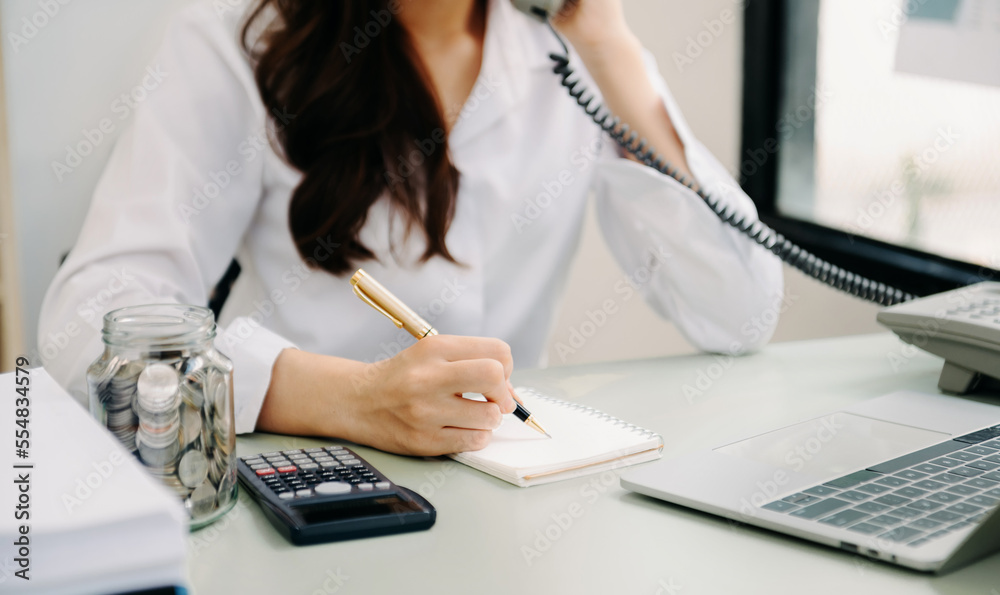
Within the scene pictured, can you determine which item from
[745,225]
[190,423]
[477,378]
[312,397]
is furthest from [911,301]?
[190,423]

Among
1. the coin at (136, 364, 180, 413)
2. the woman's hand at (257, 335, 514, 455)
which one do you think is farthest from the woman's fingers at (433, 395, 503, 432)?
the coin at (136, 364, 180, 413)

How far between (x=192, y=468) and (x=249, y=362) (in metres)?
0.25

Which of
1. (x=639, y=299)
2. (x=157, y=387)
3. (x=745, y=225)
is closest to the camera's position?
(x=157, y=387)

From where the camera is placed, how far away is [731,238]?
1.10 meters

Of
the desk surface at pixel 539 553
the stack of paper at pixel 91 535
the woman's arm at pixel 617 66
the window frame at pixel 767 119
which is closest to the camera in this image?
the stack of paper at pixel 91 535

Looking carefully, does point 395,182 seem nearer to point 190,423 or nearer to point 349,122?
point 349,122

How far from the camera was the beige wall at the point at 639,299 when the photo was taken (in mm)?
1658

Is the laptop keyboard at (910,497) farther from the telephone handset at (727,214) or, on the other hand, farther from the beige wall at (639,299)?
the beige wall at (639,299)

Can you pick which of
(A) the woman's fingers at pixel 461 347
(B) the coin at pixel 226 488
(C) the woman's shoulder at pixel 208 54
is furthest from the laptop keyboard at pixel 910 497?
(C) the woman's shoulder at pixel 208 54

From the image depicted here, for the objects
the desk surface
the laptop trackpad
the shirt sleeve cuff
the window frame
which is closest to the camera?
the desk surface

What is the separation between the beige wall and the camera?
166cm

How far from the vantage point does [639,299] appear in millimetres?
1915

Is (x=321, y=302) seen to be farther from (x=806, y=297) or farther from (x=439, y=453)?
(x=806, y=297)

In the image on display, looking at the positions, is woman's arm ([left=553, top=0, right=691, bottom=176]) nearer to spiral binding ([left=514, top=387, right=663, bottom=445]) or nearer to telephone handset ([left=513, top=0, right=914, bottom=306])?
telephone handset ([left=513, top=0, right=914, bottom=306])
